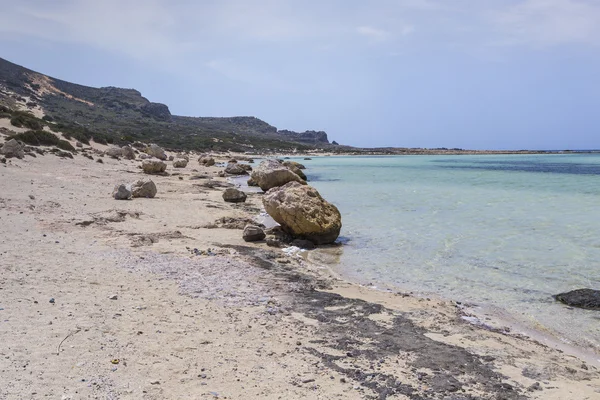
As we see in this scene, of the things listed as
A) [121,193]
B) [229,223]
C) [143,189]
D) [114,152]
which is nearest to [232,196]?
[143,189]

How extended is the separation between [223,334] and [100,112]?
83284 millimetres

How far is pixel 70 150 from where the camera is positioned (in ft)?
82.2

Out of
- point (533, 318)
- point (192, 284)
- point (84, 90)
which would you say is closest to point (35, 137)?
point (192, 284)

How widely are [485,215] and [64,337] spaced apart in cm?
1528

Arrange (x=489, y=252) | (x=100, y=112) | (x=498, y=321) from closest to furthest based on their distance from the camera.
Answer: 1. (x=498, y=321)
2. (x=489, y=252)
3. (x=100, y=112)

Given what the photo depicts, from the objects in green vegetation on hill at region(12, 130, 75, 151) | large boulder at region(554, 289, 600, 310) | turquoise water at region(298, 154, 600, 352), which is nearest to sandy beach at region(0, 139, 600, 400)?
turquoise water at region(298, 154, 600, 352)

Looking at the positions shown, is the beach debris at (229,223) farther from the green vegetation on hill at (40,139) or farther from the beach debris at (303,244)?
the green vegetation on hill at (40,139)

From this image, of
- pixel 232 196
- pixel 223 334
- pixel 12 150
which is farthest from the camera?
pixel 12 150

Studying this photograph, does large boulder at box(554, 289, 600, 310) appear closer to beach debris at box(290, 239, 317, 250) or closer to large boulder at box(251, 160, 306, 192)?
beach debris at box(290, 239, 317, 250)

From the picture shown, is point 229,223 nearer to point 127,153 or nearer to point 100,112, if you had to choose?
point 127,153

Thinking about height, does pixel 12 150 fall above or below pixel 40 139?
below

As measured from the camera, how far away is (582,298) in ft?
24.0

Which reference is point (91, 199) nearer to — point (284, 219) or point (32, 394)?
point (284, 219)

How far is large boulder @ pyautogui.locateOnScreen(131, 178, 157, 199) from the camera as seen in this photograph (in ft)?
50.0
